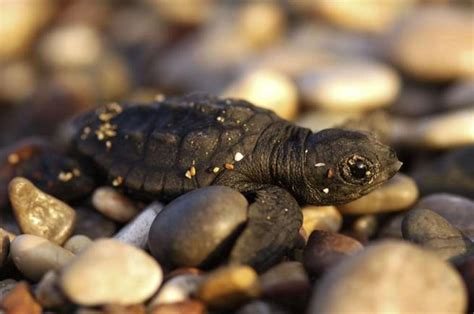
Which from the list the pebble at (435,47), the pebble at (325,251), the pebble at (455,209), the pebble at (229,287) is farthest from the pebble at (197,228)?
the pebble at (435,47)

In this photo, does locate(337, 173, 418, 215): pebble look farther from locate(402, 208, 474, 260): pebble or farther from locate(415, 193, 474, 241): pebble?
locate(402, 208, 474, 260): pebble

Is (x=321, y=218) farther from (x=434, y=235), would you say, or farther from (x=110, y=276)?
(x=110, y=276)

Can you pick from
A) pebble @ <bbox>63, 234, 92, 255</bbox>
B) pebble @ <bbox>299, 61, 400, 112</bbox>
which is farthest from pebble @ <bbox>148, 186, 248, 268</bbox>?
pebble @ <bbox>299, 61, 400, 112</bbox>

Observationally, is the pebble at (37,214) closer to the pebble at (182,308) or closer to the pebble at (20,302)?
the pebble at (20,302)

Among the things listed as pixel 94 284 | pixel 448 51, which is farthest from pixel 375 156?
pixel 448 51

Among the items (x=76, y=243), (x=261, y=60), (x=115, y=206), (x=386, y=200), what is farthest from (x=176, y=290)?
(x=261, y=60)

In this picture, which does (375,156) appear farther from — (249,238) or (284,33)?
(284,33)
